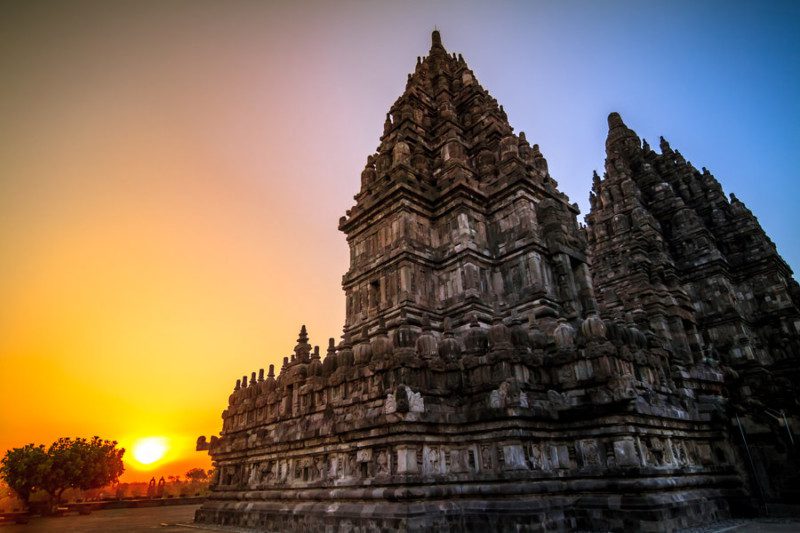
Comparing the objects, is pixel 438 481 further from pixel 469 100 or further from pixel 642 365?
pixel 469 100

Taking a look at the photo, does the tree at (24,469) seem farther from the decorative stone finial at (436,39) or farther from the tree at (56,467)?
the decorative stone finial at (436,39)

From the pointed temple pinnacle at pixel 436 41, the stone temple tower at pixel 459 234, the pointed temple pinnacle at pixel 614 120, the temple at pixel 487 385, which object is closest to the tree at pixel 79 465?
the temple at pixel 487 385

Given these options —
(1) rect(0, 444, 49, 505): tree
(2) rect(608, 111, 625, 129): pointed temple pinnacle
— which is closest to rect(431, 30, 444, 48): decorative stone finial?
(2) rect(608, 111, 625, 129): pointed temple pinnacle

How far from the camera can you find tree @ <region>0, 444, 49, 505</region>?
140ft

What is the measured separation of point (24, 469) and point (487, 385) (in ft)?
164

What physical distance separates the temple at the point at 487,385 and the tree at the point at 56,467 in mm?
34683

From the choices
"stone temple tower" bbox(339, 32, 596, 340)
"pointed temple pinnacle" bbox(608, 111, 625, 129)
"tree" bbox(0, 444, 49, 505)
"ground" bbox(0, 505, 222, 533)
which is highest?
"pointed temple pinnacle" bbox(608, 111, 625, 129)

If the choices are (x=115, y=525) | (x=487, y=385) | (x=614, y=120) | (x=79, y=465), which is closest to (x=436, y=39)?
(x=614, y=120)

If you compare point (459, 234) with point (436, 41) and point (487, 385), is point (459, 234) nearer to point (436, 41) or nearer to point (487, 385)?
point (487, 385)

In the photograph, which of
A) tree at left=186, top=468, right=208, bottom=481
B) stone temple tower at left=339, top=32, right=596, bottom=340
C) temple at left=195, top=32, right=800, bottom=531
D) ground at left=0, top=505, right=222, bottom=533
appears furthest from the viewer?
tree at left=186, top=468, right=208, bottom=481

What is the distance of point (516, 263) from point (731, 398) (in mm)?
9685

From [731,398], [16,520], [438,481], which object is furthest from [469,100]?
[16,520]

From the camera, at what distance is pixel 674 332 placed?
26.5 meters

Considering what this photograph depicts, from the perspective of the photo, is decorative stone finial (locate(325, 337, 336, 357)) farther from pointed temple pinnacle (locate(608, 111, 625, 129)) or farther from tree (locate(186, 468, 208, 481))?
tree (locate(186, 468, 208, 481))
